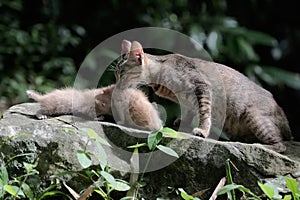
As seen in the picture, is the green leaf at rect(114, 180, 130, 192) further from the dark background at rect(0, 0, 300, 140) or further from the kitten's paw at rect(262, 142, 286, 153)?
the dark background at rect(0, 0, 300, 140)

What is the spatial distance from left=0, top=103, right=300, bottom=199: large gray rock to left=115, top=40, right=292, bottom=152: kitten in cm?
47

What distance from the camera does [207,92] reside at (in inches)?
134

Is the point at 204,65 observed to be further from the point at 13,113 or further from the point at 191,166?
the point at 13,113

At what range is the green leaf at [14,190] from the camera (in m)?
2.45

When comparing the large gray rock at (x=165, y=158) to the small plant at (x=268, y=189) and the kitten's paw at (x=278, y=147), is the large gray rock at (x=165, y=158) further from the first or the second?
the kitten's paw at (x=278, y=147)

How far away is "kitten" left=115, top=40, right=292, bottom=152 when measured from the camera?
3.40m

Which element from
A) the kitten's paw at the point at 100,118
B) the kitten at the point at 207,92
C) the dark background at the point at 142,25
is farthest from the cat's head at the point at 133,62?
the dark background at the point at 142,25

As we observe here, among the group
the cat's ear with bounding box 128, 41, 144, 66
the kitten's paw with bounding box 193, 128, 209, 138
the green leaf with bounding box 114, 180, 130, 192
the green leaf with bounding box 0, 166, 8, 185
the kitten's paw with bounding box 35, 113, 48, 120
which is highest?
the cat's ear with bounding box 128, 41, 144, 66

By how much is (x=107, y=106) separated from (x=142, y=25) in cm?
287

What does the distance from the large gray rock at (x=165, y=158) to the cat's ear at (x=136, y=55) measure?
2.10 feet

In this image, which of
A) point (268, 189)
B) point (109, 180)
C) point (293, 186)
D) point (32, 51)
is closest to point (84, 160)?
point (109, 180)

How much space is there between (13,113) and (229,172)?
4.19 ft

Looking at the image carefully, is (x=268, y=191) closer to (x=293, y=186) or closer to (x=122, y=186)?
(x=293, y=186)

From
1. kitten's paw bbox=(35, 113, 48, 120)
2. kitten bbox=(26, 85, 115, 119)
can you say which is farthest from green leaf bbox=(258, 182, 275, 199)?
kitten's paw bbox=(35, 113, 48, 120)
